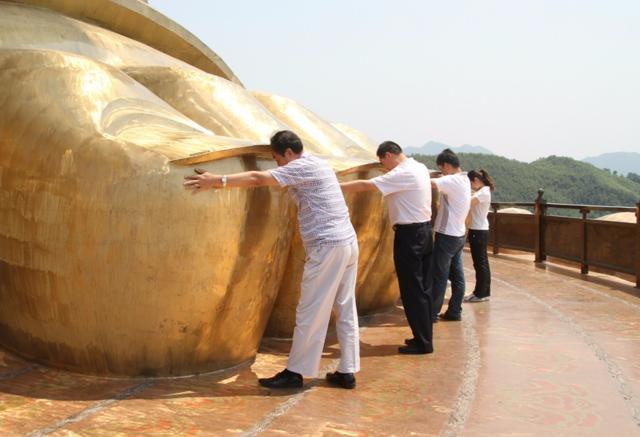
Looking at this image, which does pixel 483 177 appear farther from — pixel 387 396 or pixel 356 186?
pixel 387 396

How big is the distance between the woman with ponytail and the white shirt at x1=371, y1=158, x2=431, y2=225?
2926 millimetres

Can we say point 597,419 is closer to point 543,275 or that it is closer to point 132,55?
point 132,55

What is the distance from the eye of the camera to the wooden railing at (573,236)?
9938mm

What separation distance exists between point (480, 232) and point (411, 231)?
3.24m

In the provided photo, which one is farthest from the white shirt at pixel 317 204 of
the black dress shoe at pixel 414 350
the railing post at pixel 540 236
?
the railing post at pixel 540 236

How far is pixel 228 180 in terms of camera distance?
170 inches

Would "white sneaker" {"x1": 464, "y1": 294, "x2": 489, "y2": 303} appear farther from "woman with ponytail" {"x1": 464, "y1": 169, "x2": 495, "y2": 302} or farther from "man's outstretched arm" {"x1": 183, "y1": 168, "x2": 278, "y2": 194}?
"man's outstretched arm" {"x1": 183, "y1": 168, "x2": 278, "y2": 194}

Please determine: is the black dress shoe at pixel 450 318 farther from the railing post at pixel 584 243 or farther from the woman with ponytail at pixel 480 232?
the railing post at pixel 584 243

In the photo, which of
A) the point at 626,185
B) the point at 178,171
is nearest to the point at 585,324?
the point at 178,171

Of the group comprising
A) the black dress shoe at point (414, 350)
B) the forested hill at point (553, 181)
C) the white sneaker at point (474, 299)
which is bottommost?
the black dress shoe at point (414, 350)

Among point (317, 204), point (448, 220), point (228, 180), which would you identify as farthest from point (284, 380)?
point (448, 220)

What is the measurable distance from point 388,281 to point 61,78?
3613mm

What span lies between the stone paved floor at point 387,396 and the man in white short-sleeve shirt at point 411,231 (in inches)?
11.1

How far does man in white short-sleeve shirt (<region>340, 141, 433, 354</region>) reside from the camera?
18.0ft
